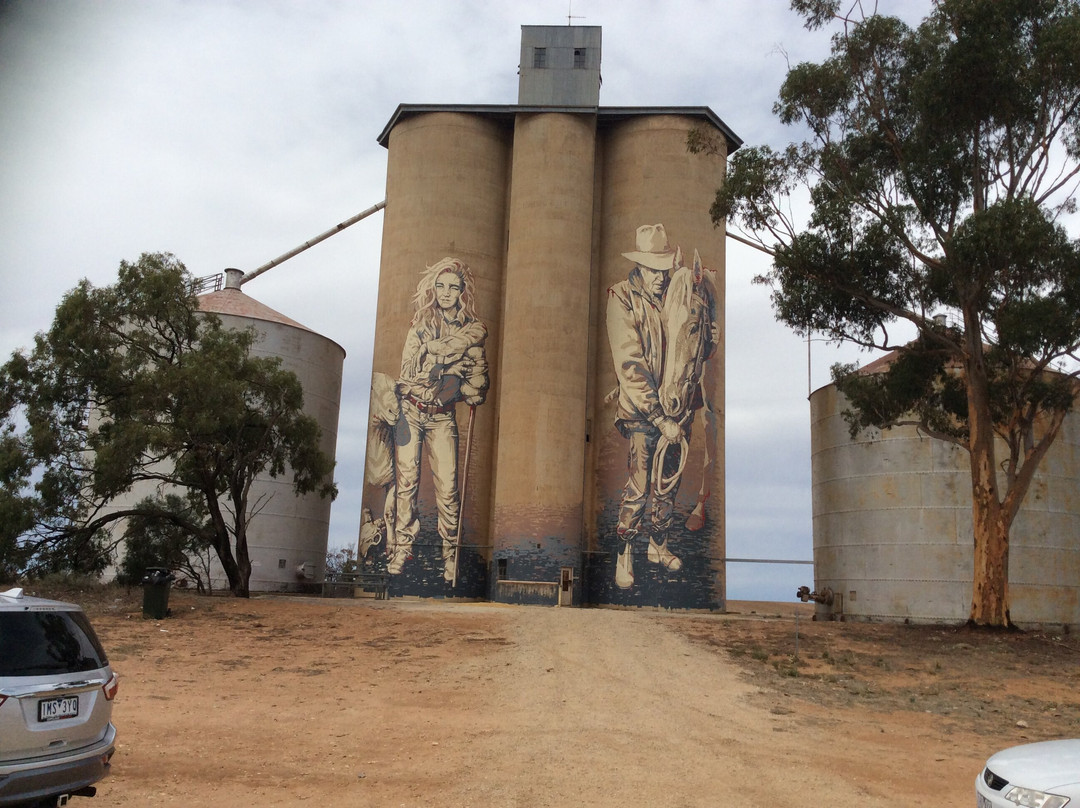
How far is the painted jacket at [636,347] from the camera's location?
133ft

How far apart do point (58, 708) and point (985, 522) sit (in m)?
24.0

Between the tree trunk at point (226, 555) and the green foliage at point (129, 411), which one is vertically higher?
the green foliage at point (129, 411)

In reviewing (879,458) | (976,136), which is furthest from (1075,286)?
(879,458)

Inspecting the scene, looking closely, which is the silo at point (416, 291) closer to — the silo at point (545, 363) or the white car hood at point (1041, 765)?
the silo at point (545, 363)

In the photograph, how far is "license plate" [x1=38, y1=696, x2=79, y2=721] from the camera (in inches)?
298

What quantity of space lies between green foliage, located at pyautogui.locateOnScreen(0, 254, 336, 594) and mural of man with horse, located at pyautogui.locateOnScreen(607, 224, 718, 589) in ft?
48.7

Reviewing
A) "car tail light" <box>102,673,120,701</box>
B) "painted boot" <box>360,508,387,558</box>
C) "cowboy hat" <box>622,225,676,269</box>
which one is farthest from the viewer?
"cowboy hat" <box>622,225,676,269</box>

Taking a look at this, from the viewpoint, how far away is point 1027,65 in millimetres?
25594

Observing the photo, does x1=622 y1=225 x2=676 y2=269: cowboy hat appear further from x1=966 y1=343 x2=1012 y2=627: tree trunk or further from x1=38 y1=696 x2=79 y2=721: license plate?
x1=38 y1=696 x2=79 y2=721: license plate

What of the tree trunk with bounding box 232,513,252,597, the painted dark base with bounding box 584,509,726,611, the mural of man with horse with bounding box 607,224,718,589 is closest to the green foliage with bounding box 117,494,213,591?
the tree trunk with bounding box 232,513,252,597

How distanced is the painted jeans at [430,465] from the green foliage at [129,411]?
10346 millimetres

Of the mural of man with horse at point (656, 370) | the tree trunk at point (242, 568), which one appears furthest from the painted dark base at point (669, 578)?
the tree trunk at point (242, 568)

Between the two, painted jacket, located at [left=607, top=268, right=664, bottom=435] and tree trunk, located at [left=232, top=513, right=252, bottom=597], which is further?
painted jacket, located at [left=607, top=268, right=664, bottom=435]

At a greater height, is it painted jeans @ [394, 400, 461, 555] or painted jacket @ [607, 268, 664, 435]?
painted jacket @ [607, 268, 664, 435]
